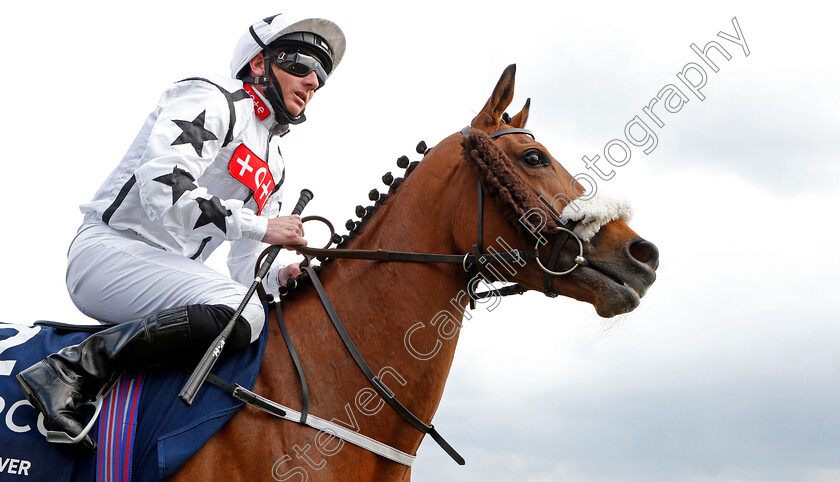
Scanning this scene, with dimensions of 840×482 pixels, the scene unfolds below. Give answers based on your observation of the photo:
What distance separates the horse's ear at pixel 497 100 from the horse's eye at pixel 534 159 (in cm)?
41

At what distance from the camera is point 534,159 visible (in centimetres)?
390

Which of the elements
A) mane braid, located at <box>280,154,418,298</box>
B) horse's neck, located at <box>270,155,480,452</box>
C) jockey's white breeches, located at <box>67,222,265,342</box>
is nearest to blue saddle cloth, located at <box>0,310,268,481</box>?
jockey's white breeches, located at <box>67,222,265,342</box>

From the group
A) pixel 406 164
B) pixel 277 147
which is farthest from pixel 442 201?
pixel 277 147

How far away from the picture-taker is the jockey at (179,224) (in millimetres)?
3396

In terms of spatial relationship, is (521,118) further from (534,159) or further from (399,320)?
→ (399,320)

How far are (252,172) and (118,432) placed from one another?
1.83m

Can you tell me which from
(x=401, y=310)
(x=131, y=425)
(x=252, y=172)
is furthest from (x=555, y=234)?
(x=131, y=425)

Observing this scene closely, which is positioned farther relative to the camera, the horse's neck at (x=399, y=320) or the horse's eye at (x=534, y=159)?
the horse's eye at (x=534, y=159)

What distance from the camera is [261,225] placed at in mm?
3691

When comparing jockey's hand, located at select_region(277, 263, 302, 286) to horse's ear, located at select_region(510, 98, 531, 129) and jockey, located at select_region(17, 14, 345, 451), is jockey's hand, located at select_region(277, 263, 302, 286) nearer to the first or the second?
jockey, located at select_region(17, 14, 345, 451)

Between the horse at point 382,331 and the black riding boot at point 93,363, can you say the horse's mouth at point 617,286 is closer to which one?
the horse at point 382,331

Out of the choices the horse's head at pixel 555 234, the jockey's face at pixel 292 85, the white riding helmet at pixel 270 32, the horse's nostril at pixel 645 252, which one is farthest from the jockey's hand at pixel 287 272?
the horse's nostril at pixel 645 252

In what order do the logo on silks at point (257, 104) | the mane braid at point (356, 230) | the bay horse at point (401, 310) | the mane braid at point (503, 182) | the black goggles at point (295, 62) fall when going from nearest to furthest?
1. the bay horse at point (401, 310)
2. the mane braid at point (503, 182)
3. the mane braid at point (356, 230)
4. the logo on silks at point (257, 104)
5. the black goggles at point (295, 62)

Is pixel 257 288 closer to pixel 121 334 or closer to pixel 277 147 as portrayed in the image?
pixel 121 334
